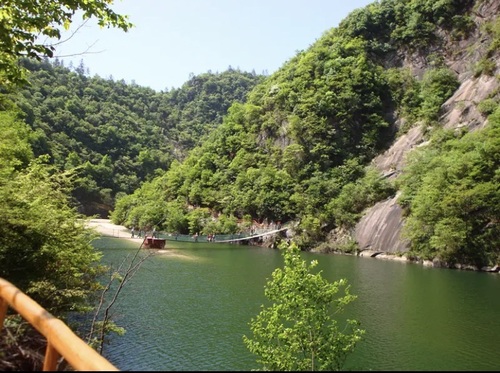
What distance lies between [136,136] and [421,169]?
72.2m

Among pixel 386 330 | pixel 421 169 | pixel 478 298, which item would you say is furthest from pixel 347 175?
pixel 386 330

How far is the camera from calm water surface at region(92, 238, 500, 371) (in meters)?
10.2

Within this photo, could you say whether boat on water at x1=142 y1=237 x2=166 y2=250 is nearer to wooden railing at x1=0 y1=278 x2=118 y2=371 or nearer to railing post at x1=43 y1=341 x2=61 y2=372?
wooden railing at x1=0 y1=278 x2=118 y2=371

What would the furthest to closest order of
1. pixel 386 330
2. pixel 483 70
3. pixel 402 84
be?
pixel 402 84, pixel 483 70, pixel 386 330

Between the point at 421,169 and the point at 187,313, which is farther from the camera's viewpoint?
the point at 421,169

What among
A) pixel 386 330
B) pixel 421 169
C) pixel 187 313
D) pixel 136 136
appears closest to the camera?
pixel 386 330

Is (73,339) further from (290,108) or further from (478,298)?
(290,108)

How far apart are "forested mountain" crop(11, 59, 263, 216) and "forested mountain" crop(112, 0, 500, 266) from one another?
18.2 metres

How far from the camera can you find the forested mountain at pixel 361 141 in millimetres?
31594

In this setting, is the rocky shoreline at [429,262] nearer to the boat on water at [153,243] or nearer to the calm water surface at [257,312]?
the calm water surface at [257,312]

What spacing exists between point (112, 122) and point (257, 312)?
86.2m

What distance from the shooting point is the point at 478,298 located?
1788 cm

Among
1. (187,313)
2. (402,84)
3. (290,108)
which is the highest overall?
(402,84)

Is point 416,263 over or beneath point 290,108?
beneath
